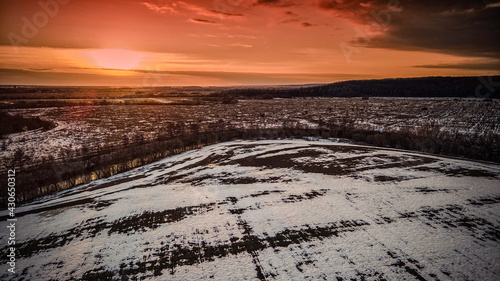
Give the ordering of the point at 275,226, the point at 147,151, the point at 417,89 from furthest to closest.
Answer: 1. the point at 417,89
2. the point at 147,151
3. the point at 275,226

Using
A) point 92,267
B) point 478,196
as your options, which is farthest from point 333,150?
point 92,267

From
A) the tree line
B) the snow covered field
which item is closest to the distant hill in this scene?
the tree line

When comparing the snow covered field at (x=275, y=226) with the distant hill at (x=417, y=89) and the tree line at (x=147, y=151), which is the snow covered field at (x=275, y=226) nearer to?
the tree line at (x=147, y=151)

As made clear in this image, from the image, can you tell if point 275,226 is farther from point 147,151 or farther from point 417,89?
point 417,89

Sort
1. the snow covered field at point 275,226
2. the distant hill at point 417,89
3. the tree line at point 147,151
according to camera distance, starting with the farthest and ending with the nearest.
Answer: the distant hill at point 417,89 → the tree line at point 147,151 → the snow covered field at point 275,226

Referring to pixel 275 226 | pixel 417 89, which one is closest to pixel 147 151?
pixel 275 226

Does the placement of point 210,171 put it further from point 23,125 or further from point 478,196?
point 23,125

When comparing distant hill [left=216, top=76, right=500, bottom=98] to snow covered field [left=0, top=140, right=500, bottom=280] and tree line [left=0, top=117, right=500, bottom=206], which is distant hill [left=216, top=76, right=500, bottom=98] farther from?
snow covered field [left=0, top=140, right=500, bottom=280]

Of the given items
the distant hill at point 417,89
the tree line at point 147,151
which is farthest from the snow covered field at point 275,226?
the distant hill at point 417,89
